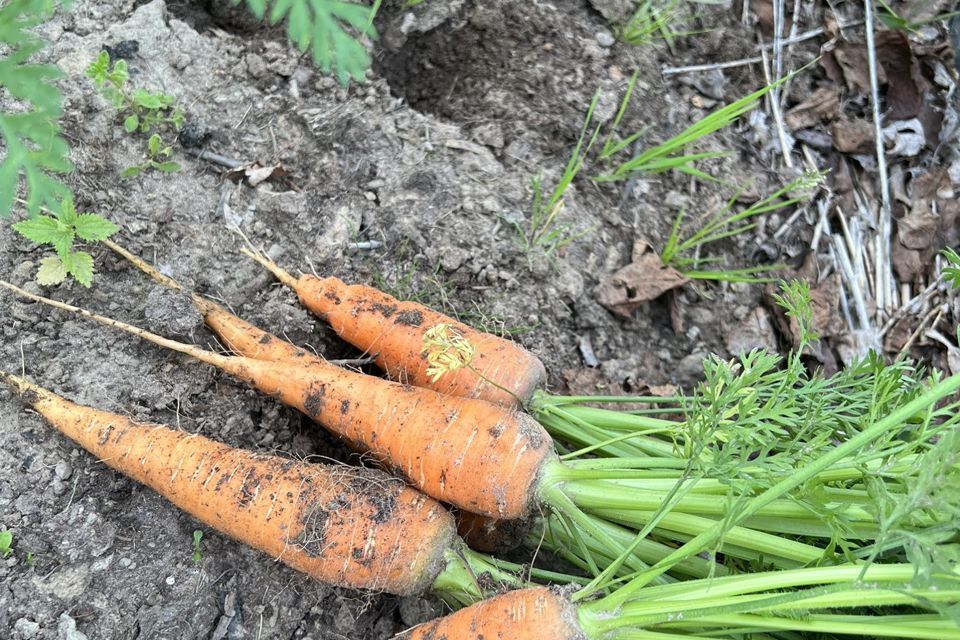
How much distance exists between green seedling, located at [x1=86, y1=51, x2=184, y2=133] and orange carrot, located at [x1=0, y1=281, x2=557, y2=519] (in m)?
0.72

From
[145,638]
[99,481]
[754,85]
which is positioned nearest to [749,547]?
[145,638]

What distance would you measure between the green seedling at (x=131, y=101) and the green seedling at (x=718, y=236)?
1.89m

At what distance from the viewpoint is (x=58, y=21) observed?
8.18ft

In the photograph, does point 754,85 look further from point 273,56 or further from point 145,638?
point 145,638

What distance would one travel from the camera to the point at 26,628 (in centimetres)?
178

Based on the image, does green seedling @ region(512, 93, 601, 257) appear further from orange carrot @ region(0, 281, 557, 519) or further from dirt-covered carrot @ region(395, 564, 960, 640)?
dirt-covered carrot @ region(395, 564, 960, 640)

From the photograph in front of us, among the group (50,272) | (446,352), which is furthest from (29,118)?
(446,352)

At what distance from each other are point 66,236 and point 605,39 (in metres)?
2.27

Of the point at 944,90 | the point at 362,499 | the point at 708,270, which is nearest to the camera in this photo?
the point at 362,499

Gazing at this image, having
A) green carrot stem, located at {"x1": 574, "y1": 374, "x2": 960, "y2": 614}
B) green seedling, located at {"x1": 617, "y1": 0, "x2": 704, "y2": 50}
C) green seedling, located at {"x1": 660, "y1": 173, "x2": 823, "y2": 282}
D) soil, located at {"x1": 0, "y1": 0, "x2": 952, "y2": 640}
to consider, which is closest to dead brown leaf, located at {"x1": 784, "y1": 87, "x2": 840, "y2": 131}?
soil, located at {"x1": 0, "y1": 0, "x2": 952, "y2": 640}

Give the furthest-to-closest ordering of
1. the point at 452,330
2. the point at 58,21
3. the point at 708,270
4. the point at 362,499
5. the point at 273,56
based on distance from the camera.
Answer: the point at 708,270, the point at 273,56, the point at 58,21, the point at 452,330, the point at 362,499

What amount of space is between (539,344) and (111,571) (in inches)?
59.2

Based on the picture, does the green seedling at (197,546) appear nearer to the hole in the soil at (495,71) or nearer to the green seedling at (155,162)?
the green seedling at (155,162)

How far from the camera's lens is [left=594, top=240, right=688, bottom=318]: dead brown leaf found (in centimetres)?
271
